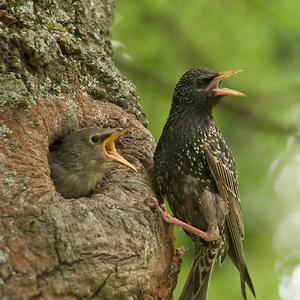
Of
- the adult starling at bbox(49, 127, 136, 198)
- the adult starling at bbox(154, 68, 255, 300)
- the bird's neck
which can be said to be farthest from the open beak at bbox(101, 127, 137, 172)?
the bird's neck

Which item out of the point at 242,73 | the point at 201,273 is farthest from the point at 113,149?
the point at 242,73

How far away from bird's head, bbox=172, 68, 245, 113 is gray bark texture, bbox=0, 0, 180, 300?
1.15ft

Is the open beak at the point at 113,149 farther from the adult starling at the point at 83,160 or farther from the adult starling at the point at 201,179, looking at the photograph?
the adult starling at the point at 201,179

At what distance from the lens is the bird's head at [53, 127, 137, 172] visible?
14.7 feet

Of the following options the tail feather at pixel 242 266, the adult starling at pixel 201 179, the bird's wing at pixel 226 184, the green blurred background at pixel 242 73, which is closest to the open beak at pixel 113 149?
the adult starling at pixel 201 179

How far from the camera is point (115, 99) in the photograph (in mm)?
4754

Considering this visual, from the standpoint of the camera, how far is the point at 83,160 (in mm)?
4688

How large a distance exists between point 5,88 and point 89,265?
41.7 inches

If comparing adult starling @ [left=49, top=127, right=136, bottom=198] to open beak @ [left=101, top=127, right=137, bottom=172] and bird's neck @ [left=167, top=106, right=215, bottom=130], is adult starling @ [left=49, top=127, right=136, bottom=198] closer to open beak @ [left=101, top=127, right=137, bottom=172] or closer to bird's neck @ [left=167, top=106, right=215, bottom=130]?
open beak @ [left=101, top=127, right=137, bottom=172]

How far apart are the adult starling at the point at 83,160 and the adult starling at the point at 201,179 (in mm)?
337

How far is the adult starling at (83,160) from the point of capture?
4473 millimetres

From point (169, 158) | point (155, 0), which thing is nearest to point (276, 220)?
point (155, 0)

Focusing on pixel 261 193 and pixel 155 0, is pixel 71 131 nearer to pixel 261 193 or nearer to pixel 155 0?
pixel 155 0

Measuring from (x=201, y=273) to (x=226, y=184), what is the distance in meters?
0.63
